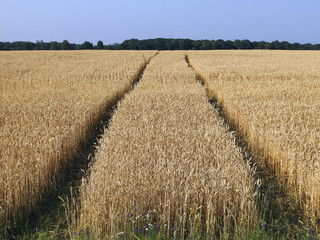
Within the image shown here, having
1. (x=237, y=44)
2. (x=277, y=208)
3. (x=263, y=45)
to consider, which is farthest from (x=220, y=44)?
(x=277, y=208)

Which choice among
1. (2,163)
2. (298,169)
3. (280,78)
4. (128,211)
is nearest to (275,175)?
(298,169)

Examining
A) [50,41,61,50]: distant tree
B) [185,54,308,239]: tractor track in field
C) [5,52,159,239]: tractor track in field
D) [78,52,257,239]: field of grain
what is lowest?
[5,52,159,239]: tractor track in field

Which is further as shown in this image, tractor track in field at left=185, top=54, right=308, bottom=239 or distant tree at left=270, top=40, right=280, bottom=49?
distant tree at left=270, top=40, right=280, bottom=49

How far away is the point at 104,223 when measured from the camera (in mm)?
3285

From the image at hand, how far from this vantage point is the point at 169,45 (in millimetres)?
76750

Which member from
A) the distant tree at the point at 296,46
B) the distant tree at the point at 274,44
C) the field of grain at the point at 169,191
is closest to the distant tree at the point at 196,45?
the distant tree at the point at 274,44

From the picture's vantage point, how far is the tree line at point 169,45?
7156cm

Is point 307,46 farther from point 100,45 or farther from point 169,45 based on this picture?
point 100,45

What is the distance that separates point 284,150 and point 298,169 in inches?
28.6

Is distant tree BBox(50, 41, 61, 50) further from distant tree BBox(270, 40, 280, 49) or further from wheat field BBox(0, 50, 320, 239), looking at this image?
wheat field BBox(0, 50, 320, 239)

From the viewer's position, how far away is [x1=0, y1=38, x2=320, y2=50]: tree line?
235 ft

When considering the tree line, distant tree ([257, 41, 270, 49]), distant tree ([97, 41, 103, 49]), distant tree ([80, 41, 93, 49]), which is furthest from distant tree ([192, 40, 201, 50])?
distant tree ([80, 41, 93, 49])

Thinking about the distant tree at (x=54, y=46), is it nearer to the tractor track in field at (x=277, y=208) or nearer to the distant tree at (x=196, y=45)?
the distant tree at (x=196, y=45)

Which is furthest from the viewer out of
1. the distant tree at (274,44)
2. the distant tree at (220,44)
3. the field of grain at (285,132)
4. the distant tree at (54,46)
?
the distant tree at (220,44)
